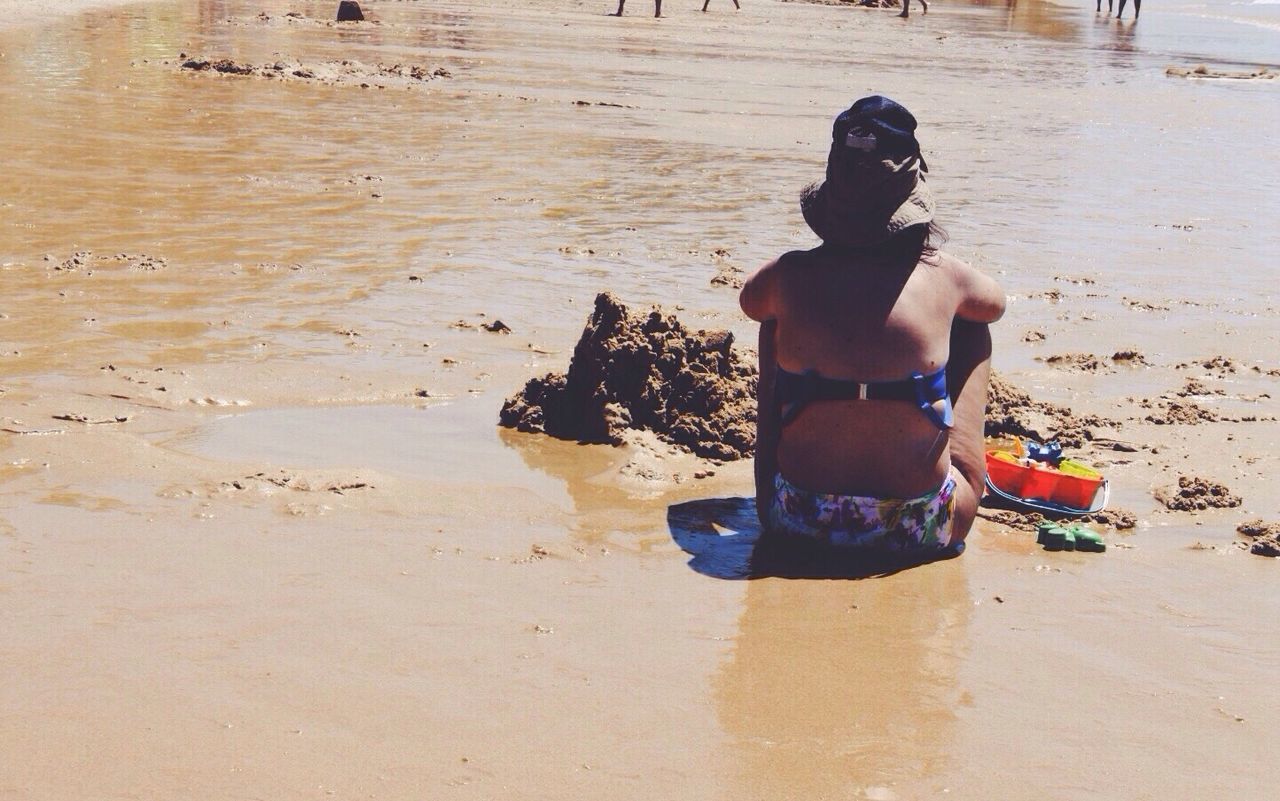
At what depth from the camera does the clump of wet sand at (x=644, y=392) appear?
482cm

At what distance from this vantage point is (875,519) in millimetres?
3781

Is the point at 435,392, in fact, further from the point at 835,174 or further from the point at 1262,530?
the point at 1262,530

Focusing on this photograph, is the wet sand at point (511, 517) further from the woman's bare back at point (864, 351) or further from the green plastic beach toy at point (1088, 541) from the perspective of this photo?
the woman's bare back at point (864, 351)

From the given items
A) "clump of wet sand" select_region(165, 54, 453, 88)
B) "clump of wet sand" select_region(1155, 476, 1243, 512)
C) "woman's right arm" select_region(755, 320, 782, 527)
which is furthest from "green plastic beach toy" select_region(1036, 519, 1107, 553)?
"clump of wet sand" select_region(165, 54, 453, 88)

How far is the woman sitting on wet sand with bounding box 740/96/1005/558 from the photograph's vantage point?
370 cm

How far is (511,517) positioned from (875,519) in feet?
3.48

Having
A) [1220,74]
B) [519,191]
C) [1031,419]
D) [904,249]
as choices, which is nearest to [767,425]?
[904,249]

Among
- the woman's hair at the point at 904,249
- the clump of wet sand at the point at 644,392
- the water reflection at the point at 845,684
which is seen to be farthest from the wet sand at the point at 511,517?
the woman's hair at the point at 904,249

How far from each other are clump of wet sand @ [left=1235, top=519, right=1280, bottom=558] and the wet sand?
54 mm

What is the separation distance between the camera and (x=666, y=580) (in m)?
3.64

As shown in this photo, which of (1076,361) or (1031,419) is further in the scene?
(1076,361)

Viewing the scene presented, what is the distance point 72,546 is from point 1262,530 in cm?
337

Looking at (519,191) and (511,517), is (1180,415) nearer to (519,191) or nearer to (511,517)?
(511,517)

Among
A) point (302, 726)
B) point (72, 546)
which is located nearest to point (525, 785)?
point (302, 726)
